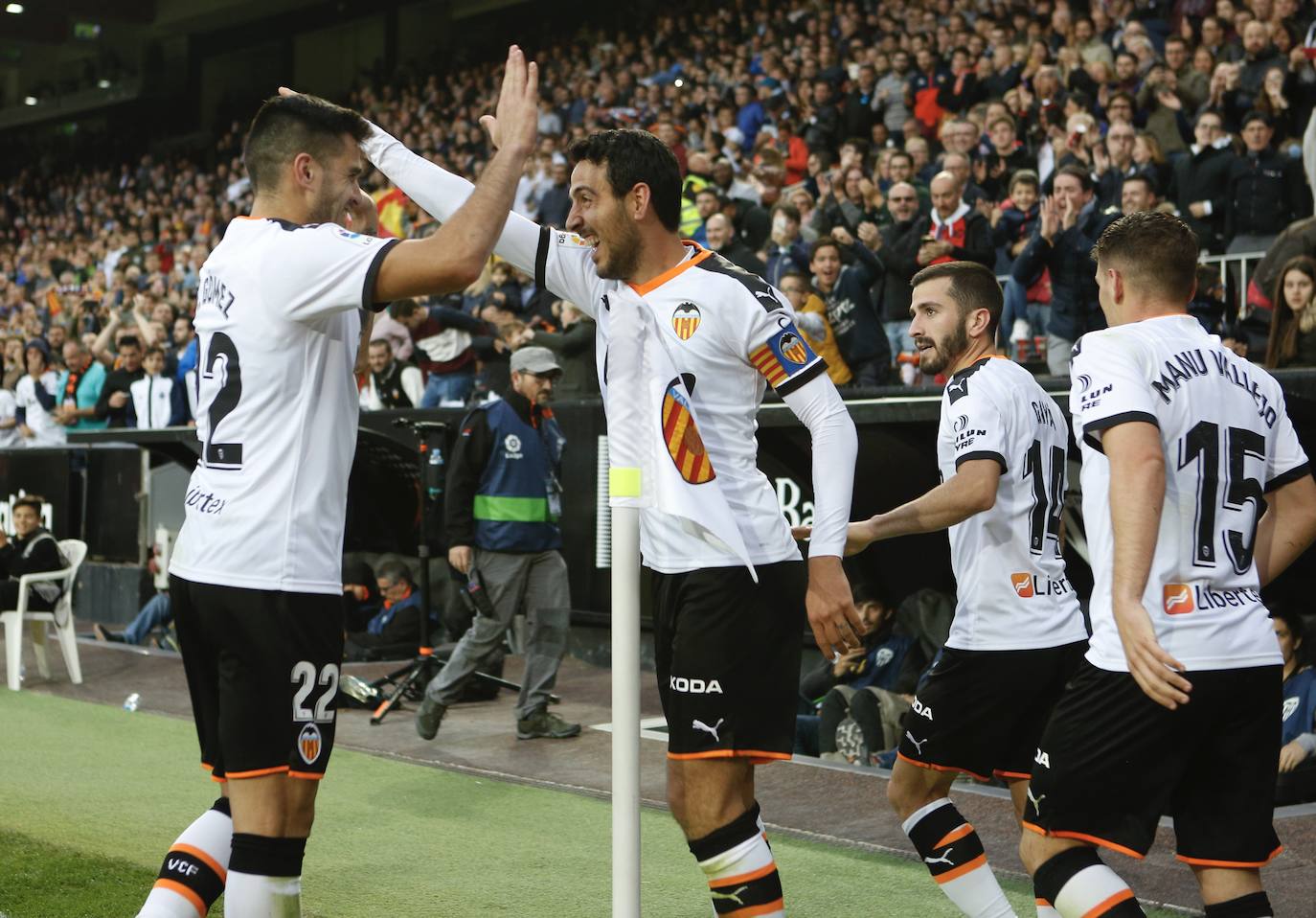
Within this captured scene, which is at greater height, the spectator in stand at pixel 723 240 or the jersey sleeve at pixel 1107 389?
the spectator in stand at pixel 723 240

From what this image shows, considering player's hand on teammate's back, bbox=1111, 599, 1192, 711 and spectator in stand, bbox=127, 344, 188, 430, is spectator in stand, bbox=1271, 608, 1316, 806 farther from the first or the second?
spectator in stand, bbox=127, 344, 188, 430

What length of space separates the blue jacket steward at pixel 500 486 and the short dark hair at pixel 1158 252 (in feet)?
19.7

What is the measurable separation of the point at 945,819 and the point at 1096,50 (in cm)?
1116

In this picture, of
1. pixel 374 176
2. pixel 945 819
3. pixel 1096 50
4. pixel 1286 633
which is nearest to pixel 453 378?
pixel 1096 50

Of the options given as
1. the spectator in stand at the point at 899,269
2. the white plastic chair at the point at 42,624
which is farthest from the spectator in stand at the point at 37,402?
the spectator in stand at the point at 899,269

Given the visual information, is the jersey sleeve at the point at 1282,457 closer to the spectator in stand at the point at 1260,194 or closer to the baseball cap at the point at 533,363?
the baseball cap at the point at 533,363

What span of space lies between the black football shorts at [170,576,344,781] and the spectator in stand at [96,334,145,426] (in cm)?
1427

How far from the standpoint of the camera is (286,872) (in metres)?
3.57

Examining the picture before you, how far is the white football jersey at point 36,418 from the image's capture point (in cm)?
1787

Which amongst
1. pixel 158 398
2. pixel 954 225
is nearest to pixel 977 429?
pixel 954 225

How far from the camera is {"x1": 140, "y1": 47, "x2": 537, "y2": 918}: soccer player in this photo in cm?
352

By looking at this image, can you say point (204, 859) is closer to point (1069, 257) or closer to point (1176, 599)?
point (1176, 599)

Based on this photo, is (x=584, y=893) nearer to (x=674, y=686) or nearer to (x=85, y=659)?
(x=674, y=686)

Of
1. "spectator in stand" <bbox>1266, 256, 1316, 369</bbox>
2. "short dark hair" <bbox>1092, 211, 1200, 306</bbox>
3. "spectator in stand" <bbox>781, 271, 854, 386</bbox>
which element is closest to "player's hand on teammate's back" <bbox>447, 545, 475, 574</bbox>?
"spectator in stand" <bbox>781, 271, 854, 386</bbox>
